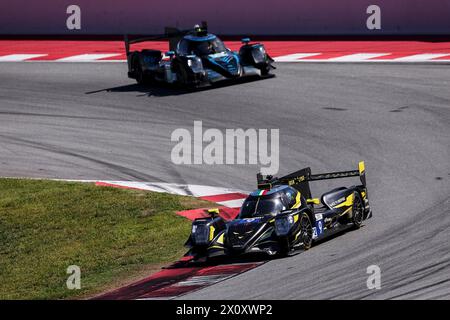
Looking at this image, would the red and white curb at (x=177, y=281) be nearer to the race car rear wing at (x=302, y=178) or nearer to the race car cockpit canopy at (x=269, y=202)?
the race car cockpit canopy at (x=269, y=202)

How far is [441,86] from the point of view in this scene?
1016 inches

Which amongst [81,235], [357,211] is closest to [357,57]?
[357,211]

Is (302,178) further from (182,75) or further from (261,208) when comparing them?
(182,75)

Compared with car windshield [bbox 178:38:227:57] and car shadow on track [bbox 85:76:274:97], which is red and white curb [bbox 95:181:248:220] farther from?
car windshield [bbox 178:38:227:57]

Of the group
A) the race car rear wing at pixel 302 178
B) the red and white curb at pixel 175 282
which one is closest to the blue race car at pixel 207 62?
the race car rear wing at pixel 302 178

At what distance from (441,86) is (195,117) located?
6.35m

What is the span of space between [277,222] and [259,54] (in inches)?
531

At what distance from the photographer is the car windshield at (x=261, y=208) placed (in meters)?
15.2

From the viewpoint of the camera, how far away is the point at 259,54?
27.6 metres

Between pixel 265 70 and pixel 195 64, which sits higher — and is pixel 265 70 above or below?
below

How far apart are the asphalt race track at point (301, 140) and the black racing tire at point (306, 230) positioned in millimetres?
187

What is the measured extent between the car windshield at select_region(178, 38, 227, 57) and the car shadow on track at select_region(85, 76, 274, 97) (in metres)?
0.93
